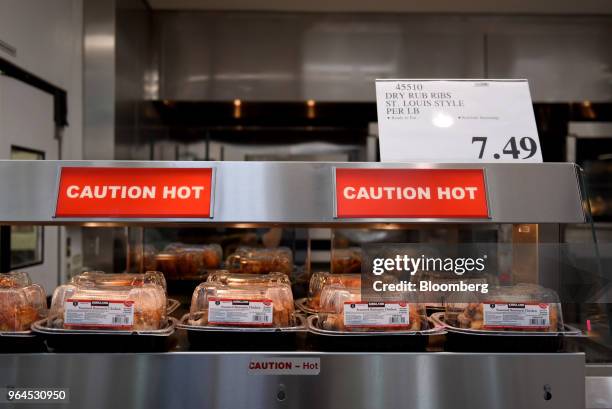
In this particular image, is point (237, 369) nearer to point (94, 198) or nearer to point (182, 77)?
point (94, 198)

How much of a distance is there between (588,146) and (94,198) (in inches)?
126

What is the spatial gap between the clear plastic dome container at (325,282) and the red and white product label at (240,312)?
0.17m

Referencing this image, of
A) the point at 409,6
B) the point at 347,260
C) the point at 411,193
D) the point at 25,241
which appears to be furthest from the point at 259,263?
the point at 409,6

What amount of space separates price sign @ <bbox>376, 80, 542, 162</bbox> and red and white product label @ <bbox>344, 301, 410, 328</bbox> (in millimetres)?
270

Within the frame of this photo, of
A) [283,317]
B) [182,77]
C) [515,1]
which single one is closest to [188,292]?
[283,317]

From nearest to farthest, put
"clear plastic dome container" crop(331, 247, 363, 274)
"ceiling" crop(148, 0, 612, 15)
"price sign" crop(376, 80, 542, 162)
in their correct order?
"price sign" crop(376, 80, 542, 162)
"clear plastic dome container" crop(331, 247, 363, 274)
"ceiling" crop(148, 0, 612, 15)

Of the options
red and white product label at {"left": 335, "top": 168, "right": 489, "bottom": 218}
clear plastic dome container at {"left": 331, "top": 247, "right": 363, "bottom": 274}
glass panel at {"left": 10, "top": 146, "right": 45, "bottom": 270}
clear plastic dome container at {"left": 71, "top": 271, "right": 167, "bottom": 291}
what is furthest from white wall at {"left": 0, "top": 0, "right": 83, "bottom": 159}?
red and white product label at {"left": 335, "top": 168, "right": 489, "bottom": 218}

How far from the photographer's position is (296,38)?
3217 mm

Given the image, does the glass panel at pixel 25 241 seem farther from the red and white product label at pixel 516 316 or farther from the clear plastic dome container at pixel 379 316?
the red and white product label at pixel 516 316

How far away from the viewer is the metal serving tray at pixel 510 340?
Result: 863 mm

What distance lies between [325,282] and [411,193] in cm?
32

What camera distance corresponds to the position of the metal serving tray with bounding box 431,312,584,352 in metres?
0.86

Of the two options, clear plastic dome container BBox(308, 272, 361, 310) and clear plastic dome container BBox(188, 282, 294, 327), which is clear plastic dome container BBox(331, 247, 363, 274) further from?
clear plastic dome container BBox(188, 282, 294, 327)

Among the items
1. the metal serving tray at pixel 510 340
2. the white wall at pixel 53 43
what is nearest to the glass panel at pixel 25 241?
the white wall at pixel 53 43
